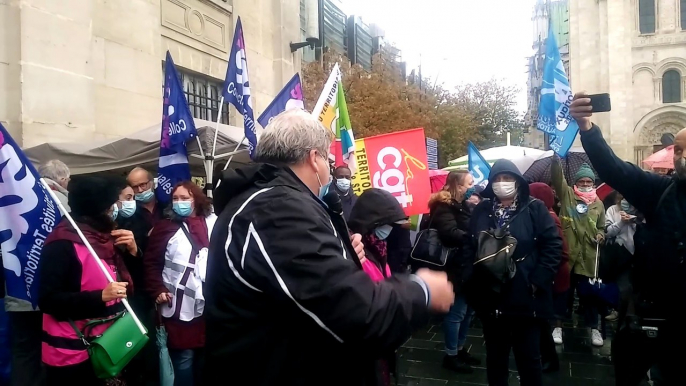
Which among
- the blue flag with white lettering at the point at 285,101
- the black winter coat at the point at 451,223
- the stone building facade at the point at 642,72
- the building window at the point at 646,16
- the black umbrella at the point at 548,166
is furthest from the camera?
the building window at the point at 646,16

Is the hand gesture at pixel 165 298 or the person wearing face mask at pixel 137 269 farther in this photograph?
the person wearing face mask at pixel 137 269

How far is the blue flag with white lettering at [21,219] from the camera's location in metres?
3.58

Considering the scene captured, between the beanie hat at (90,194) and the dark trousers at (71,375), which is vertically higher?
the beanie hat at (90,194)

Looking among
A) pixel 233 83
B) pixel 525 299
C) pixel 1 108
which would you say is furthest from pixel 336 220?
pixel 1 108

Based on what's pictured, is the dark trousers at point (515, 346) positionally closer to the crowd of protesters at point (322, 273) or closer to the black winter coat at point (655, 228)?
the crowd of protesters at point (322, 273)

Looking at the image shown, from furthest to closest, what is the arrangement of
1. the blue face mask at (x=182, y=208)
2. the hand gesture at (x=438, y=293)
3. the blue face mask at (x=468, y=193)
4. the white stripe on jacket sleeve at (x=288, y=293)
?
the blue face mask at (x=468, y=193), the blue face mask at (x=182, y=208), the hand gesture at (x=438, y=293), the white stripe on jacket sleeve at (x=288, y=293)

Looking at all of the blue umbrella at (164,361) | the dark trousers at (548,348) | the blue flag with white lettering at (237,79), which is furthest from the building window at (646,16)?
the blue umbrella at (164,361)

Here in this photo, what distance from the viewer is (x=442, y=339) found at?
7191mm

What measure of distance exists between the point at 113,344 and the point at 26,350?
132 cm

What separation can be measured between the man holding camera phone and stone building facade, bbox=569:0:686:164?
3918 cm

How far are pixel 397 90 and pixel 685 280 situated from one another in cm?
2135

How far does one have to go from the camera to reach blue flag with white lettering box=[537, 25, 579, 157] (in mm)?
6137

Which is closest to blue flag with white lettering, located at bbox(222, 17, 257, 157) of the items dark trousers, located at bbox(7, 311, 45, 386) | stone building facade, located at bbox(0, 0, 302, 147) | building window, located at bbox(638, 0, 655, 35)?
dark trousers, located at bbox(7, 311, 45, 386)

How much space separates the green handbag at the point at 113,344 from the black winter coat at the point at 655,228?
2933 mm
